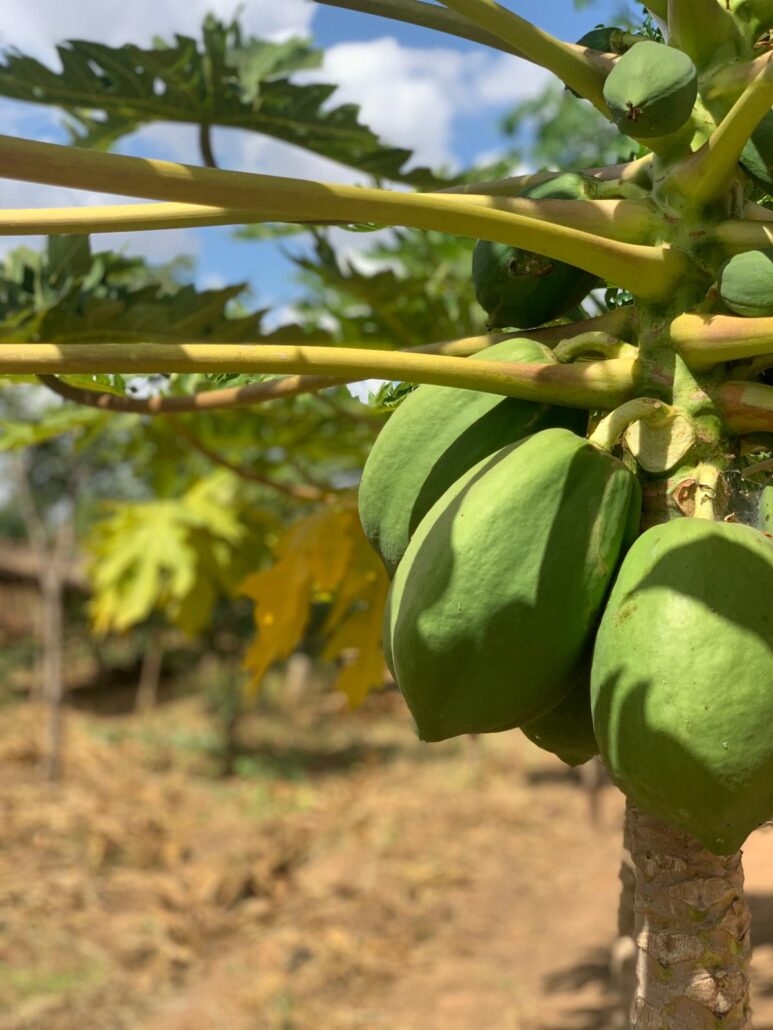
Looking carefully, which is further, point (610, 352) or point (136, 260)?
point (136, 260)

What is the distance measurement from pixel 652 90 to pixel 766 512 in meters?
0.37

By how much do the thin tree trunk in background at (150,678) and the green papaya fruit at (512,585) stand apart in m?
9.25

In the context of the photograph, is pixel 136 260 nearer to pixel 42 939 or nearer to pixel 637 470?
pixel 637 470

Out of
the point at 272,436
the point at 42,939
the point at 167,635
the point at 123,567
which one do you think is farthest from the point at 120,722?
the point at 272,436

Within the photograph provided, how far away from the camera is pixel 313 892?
546 centimetres

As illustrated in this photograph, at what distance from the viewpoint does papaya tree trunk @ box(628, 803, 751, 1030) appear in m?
0.90

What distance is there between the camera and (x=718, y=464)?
35.9 inches

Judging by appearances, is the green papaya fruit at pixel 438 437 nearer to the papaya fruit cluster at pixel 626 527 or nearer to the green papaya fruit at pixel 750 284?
the papaya fruit cluster at pixel 626 527

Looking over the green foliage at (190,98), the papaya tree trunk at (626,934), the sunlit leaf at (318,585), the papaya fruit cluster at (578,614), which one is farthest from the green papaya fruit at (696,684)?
the green foliage at (190,98)

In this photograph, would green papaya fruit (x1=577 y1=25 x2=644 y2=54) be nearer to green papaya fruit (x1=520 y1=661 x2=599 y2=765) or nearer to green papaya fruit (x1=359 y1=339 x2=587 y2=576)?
green papaya fruit (x1=359 y1=339 x2=587 y2=576)

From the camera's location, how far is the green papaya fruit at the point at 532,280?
1.04 meters

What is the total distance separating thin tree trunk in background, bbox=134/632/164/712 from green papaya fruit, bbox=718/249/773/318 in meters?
9.32

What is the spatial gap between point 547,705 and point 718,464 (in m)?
0.25

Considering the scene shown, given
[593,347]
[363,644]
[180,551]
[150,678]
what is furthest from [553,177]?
[150,678]
